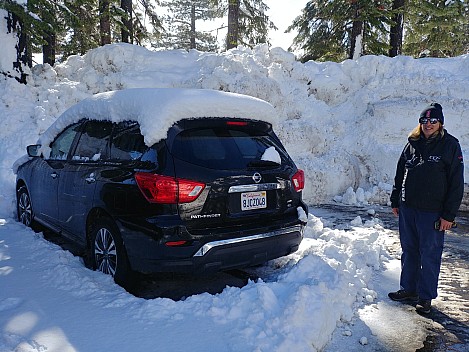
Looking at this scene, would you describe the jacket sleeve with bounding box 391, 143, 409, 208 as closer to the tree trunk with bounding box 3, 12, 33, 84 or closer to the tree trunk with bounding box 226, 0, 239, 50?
the tree trunk with bounding box 3, 12, 33, 84

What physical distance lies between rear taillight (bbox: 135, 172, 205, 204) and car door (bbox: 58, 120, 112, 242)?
997mm

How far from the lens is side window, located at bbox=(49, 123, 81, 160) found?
16.0 feet

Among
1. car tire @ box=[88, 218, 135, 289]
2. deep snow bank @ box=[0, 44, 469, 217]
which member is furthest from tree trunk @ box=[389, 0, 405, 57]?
car tire @ box=[88, 218, 135, 289]

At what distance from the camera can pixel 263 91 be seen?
1064 cm

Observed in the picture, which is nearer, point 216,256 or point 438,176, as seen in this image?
point 216,256

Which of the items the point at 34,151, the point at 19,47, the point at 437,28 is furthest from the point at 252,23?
the point at 34,151

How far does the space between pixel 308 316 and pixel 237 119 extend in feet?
6.57

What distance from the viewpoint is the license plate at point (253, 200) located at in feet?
11.7

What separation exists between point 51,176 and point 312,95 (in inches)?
340

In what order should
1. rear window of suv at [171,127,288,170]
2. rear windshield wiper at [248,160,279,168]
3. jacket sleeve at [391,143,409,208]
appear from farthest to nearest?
1. jacket sleeve at [391,143,409,208]
2. rear windshield wiper at [248,160,279,168]
3. rear window of suv at [171,127,288,170]

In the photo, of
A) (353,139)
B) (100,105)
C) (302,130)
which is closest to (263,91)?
(302,130)

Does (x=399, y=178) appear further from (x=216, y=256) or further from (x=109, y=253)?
(x=109, y=253)

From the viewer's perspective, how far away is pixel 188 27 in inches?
1485

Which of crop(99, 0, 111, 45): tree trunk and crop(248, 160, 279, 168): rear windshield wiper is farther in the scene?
crop(99, 0, 111, 45): tree trunk
